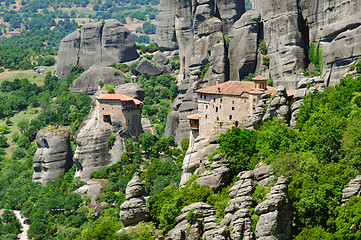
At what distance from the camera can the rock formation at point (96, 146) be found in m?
108

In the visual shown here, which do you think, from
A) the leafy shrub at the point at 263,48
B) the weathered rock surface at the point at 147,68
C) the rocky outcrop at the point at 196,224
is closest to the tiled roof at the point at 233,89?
the rocky outcrop at the point at 196,224

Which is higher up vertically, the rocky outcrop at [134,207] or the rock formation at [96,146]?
the rocky outcrop at [134,207]

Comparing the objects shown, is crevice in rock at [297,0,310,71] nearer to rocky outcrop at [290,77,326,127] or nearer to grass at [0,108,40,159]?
rocky outcrop at [290,77,326,127]

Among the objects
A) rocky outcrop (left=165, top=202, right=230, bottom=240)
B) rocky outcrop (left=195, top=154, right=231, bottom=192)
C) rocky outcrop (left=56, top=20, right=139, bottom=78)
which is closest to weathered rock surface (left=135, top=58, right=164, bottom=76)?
rocky outcrop (left=56, top=20, right=139, bottom=78)

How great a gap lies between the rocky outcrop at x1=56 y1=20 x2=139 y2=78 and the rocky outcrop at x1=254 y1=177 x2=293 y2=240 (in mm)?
108096

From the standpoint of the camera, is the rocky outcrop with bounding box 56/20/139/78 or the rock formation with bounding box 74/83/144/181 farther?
the rocky outcrop with bounding box 56/20/139/78

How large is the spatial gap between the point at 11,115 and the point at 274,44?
222 ft

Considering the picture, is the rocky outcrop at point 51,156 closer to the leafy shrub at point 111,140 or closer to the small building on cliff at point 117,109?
the leafy shrub at point 111,140

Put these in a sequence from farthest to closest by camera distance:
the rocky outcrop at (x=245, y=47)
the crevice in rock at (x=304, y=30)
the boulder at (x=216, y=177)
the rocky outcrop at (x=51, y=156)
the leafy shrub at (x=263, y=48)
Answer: the rocky outcrop at (x=51, y=156) → the rocky outcrop at (x=245, y=47) → the leafy shrub at (x=263, y=48) → the crevice in rock at (x=304, y=30) → the boulder at (x=216, y=177)

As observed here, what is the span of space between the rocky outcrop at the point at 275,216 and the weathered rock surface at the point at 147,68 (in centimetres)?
10009

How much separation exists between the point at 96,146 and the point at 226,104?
138 ft

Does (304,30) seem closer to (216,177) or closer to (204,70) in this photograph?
(204,70)

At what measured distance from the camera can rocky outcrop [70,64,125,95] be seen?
134000mm

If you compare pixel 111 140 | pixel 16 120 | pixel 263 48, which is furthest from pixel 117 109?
pixel 16 120
